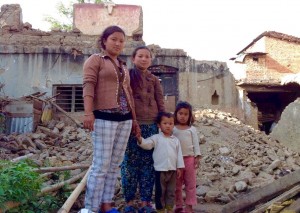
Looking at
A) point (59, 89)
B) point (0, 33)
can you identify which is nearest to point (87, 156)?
point (59, 89)

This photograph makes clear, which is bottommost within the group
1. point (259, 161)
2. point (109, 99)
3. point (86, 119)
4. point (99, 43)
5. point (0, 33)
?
point (259, 161)

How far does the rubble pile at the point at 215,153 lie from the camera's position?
472 cm

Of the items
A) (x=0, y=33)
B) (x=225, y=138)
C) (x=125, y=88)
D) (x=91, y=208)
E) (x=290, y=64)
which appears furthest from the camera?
(x=290, y=64)

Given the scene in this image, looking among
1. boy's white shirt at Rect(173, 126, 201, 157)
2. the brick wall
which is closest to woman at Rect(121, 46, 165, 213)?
boy's white shirt at Rect(173, 126, 201, 157)

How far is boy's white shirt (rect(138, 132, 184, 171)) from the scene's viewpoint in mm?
3064

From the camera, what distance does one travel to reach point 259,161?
6.17 meters

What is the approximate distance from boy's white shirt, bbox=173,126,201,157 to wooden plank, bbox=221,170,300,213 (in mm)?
649

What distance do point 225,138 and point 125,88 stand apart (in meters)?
5.10

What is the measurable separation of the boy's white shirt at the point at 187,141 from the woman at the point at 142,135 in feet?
0.78

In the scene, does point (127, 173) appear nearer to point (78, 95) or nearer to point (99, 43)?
point (99, 43)

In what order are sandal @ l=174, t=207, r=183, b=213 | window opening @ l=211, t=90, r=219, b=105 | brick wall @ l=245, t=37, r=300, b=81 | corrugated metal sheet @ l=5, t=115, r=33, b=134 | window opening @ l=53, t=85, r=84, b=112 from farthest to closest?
1. brick wall @ l=245, t=37, r=300, b=81
2. window opening @ l=211, t=90, r=219, b=105
3. window opening @ l=53, t=85, r=84, b=112
4. corrugated metal sheet @ l=5, t=115, r=33, b=134
5. sandal @ l=174, t=207, r=183, b=213

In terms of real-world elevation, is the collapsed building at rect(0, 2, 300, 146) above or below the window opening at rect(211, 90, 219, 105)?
above

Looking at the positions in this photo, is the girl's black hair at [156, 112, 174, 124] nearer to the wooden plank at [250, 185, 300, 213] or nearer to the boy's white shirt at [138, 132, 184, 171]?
the boy's white shirt at [138, 132, 184, 171]

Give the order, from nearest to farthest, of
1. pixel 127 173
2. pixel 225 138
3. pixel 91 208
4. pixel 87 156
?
pixel 91 208 < pixel 127 173 < pixel 87 156 < pixel 225 138
